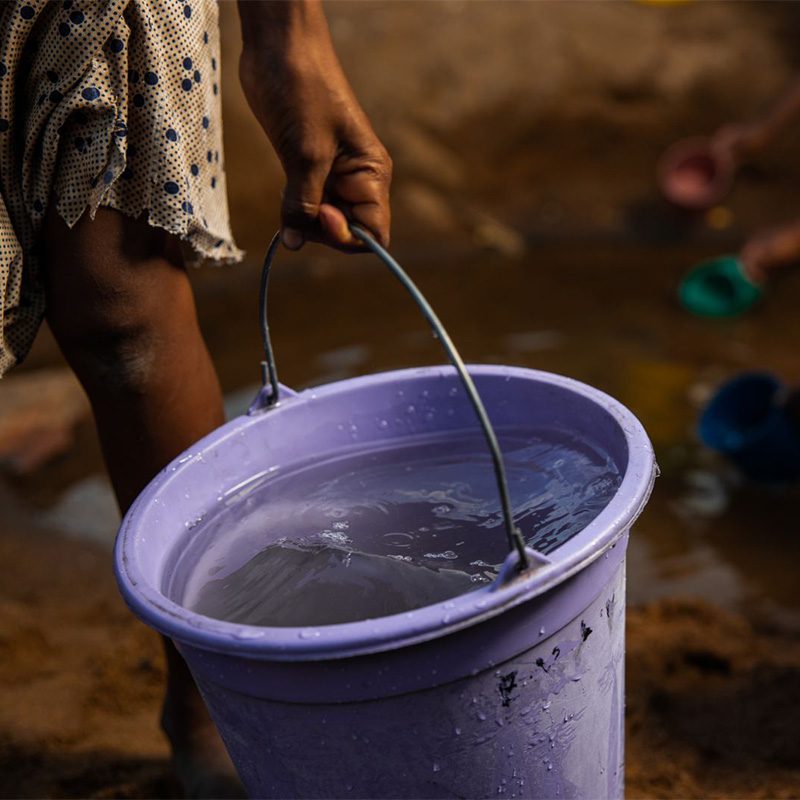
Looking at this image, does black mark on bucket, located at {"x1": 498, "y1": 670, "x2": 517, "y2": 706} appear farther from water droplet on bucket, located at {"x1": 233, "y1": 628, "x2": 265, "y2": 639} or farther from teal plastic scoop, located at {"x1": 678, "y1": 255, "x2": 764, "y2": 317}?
teal plastic scoop, located at {"x1": 678, "y1": 255, "x2": 764, "y2": 317}

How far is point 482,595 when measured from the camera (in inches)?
42.2

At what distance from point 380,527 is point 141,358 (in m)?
0.44

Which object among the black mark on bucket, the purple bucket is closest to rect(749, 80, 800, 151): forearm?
the purple bucket

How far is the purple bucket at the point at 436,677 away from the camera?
3.55 feet

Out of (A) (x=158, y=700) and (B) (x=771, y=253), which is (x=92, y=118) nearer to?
(A) (x=158, y=700)

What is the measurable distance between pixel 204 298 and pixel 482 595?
378 cm

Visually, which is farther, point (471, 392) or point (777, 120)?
point (777, 120)

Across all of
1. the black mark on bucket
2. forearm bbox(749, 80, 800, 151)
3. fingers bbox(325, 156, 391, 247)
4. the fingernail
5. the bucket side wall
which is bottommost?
forearm bbox(749, 80, 800, 151)

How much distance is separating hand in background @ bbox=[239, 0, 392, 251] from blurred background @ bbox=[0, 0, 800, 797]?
42.4 inches

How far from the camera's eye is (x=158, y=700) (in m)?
2.14

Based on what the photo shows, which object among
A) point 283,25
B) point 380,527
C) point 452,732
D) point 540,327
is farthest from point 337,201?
point 540,327

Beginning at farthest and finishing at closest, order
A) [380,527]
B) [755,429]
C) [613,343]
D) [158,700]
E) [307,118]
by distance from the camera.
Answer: [613,343] < [755,429] < [158,700] < [380,527] < [307,118]

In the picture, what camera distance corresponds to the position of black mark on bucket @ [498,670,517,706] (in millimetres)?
1157

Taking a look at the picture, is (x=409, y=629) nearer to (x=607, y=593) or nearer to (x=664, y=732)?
(x=607, y=593)
